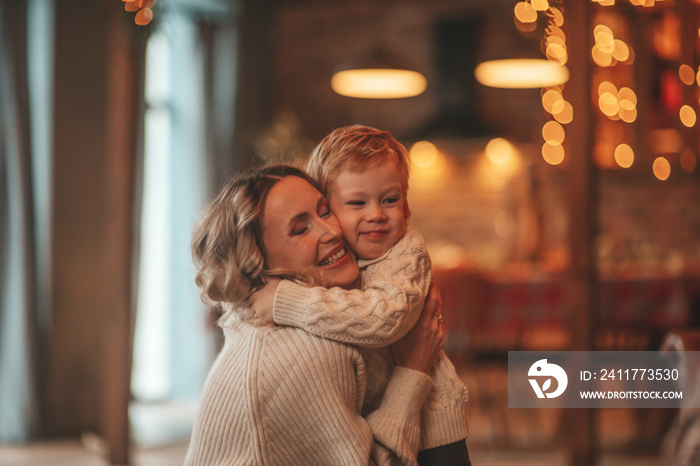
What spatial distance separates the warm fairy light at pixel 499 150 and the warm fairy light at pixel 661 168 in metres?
1.21

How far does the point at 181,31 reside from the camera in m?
6.83

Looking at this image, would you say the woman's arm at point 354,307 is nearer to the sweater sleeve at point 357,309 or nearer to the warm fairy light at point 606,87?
the sweater sleeve at point 357,309

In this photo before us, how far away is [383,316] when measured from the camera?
1.33 m

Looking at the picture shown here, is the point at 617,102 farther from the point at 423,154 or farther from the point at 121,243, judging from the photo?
the point at 121,243

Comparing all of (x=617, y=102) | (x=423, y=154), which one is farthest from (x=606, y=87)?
(x=423, y=154)

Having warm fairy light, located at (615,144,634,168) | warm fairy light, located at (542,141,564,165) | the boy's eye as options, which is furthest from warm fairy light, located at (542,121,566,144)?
the boy's eye

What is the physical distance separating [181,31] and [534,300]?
164 inches

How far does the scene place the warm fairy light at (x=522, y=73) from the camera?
470 cm

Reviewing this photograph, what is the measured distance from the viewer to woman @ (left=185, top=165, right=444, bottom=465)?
130 centimetres

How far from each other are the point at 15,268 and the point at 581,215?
3.59 metres

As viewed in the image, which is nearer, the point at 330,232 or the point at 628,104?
the point at 330,232

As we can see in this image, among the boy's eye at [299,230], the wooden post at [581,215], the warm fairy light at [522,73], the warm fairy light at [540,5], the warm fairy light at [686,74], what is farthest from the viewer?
the warm fairy light at [686,74]

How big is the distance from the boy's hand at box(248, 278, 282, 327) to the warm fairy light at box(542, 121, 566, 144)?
5681 mm

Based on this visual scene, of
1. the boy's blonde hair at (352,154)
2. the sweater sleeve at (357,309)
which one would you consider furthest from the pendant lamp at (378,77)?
the sweater sleeve at (357,309)
